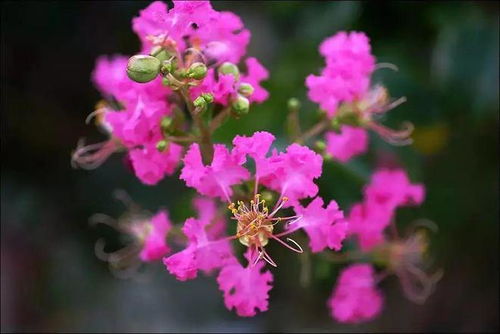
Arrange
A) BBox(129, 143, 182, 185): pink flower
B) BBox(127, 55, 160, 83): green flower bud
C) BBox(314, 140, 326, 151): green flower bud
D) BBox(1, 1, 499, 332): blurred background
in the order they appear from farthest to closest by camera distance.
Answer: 1. BBox(1, 1, 499, 332): blurred background
2. BBox(314, 140, 326, 151): green flower bud
3. BBox(129, 143, 182, 185): pink flower
4. BBox(127, 55, 160, 83): green flower bud

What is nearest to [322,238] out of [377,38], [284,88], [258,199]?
[258,199]

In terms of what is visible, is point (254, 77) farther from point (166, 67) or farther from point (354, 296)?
point (354, 296)

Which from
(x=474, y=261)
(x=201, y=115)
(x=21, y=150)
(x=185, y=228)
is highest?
(x=21, y=150)

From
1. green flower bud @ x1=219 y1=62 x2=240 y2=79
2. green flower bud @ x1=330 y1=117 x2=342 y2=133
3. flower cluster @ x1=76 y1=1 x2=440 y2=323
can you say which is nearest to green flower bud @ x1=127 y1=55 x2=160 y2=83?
flower cluster @ x1=76 y1=1 x2=440 y2=323

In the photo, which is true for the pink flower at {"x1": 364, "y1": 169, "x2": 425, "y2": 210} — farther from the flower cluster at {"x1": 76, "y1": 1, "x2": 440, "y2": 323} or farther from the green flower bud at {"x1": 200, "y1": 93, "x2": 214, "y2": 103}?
the green flower bud at {"x1": 200, "y1": 93, "x2": 214, "y2": 103}

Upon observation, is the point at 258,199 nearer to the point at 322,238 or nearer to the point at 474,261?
the point at 322,238

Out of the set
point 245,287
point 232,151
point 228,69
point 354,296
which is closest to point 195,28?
point 228,69
